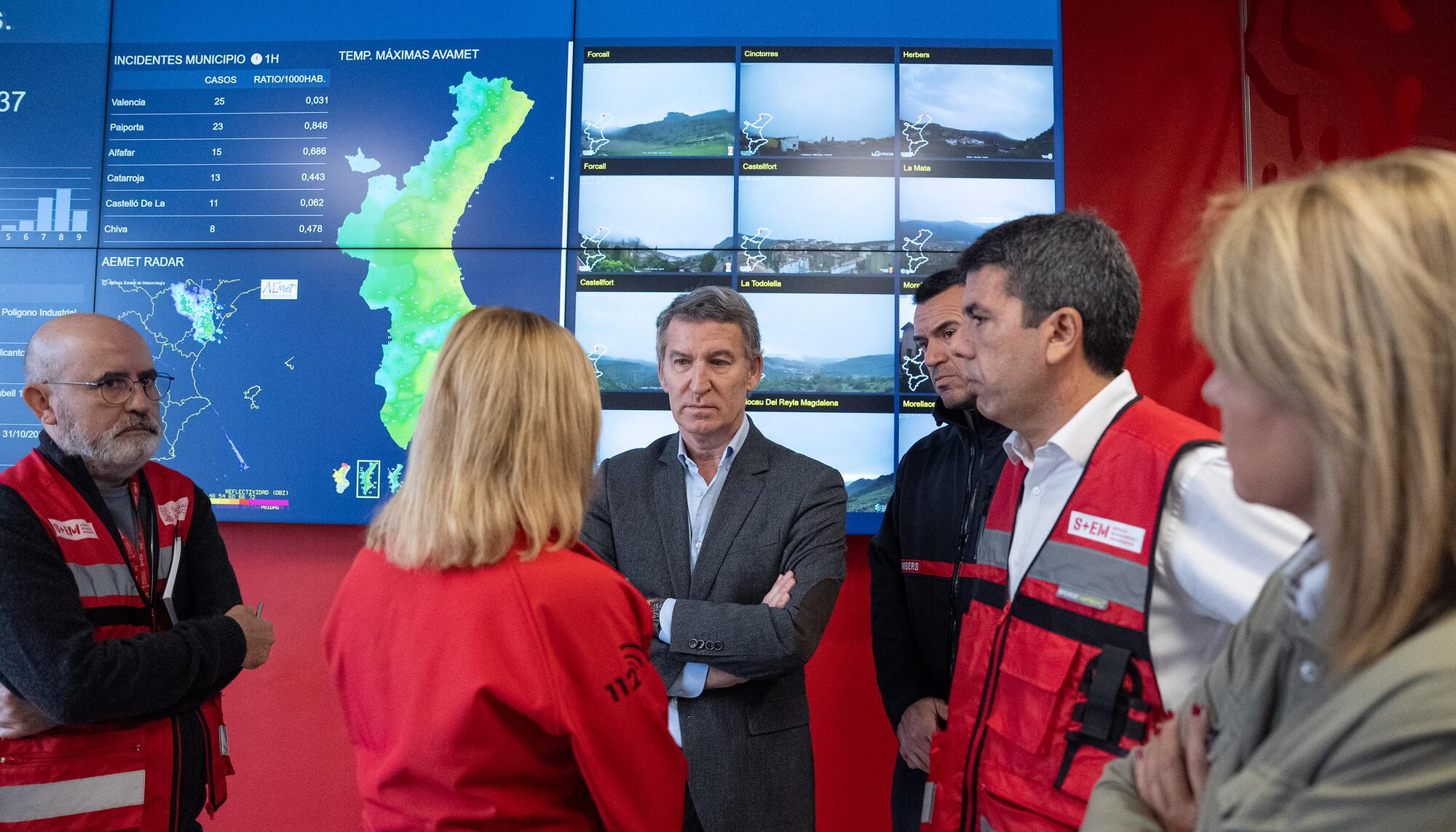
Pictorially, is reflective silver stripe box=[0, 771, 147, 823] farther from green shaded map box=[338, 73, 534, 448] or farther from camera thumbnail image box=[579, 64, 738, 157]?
camera thumbnail image box=[579, 64, 738, 157]

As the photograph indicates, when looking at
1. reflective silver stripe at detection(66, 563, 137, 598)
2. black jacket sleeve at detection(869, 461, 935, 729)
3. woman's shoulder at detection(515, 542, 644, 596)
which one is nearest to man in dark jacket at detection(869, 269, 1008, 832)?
black jacket sleeve at detection(869, 461, 935, 729)

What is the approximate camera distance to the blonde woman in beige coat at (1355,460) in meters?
0.66

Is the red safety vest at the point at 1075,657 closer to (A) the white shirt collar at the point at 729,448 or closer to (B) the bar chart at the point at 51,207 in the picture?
(A) the white shirt collar at the point at 729,448

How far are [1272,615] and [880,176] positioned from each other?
7.95ft

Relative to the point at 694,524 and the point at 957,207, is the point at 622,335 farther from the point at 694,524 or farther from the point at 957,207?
the point at 957,207

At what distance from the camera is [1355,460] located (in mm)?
698

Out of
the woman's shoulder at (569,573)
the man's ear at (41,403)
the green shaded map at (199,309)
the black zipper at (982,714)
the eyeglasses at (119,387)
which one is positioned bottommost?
the black zipper at (982,714)

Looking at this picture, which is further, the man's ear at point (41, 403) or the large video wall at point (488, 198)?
the large video wall at point (488, 198)

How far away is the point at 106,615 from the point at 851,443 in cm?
209

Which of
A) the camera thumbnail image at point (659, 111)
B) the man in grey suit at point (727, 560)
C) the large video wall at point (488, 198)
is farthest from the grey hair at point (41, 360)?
the camera thumbnail image at point (659, 111)

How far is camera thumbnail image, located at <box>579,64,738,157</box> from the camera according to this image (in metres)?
3.13

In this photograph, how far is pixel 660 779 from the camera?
142 cm

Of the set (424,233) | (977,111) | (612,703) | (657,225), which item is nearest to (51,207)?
(424,233)

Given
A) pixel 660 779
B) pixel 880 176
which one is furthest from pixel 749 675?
pixel 880 176
